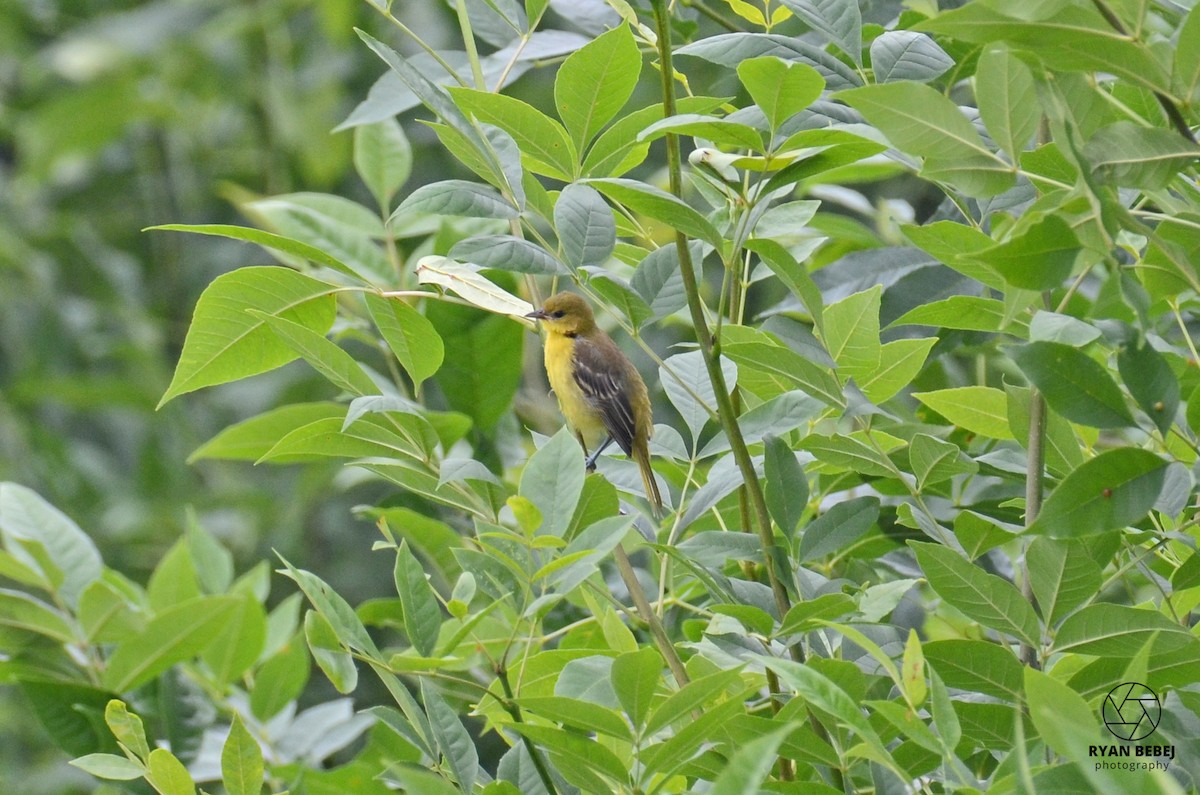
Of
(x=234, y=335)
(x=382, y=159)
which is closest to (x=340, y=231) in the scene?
(x=382, y=159)

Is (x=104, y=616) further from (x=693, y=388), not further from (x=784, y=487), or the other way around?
(x=784, y=487)

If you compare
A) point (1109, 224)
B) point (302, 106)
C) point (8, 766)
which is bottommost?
point (8, 766)

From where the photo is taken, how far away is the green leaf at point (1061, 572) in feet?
4.06

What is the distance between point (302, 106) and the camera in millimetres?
6660

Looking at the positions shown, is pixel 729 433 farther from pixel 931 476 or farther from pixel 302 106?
pixel 302 106

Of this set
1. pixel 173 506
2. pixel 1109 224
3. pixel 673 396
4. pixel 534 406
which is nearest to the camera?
pixel 1109 224

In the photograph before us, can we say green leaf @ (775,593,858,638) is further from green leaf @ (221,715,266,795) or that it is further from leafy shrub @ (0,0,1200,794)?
green leaf @ (221,715,266,795)

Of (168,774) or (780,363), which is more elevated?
(780,363)

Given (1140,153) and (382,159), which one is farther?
(382,159)

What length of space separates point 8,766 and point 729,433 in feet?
18.9

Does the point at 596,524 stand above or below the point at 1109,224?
below

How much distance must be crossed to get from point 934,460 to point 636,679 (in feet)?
1.57

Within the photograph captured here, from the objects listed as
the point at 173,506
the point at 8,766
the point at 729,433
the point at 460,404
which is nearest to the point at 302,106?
the point at 173,506

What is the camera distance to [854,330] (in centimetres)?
143
